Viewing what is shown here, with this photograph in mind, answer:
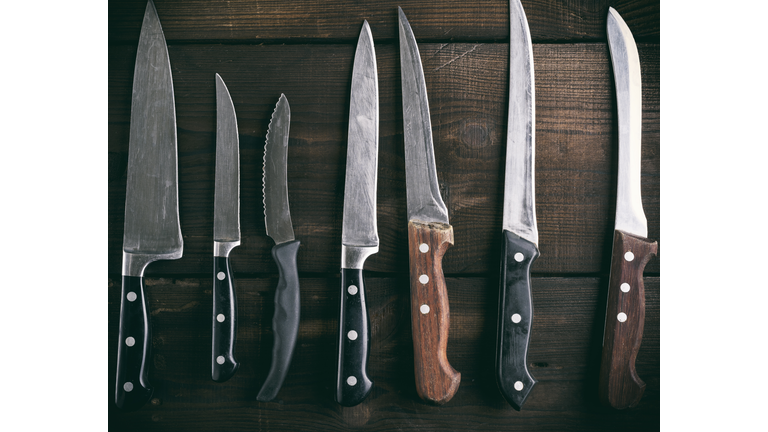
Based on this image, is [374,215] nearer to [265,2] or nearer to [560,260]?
[560,260]

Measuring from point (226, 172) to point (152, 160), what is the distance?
0.47ft

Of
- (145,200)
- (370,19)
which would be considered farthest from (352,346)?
(370,19)

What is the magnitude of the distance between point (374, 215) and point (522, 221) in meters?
0.27

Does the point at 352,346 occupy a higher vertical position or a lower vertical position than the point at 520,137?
lower

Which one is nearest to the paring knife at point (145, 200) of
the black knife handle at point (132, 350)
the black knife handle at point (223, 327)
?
the black knife handle at point (132, 350)

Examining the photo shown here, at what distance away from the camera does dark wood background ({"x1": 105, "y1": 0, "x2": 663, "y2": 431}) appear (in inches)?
32.2

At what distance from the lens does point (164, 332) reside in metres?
0.83

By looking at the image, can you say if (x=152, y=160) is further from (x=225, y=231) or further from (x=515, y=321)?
(x=515, y=321)

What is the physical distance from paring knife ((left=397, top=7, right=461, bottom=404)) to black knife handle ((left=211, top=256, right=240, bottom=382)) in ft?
1.08

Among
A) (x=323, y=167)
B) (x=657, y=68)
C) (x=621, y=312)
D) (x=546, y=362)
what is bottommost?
(x=546, y=362)

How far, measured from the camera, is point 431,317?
29.7 inches

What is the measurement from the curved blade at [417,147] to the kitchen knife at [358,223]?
0.06m

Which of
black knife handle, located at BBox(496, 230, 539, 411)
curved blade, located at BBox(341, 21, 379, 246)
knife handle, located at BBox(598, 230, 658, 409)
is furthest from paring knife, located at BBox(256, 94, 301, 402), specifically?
knife handle, located at BBox(598, 230, 658, 409)

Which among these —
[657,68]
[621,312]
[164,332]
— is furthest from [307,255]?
[657,68]
